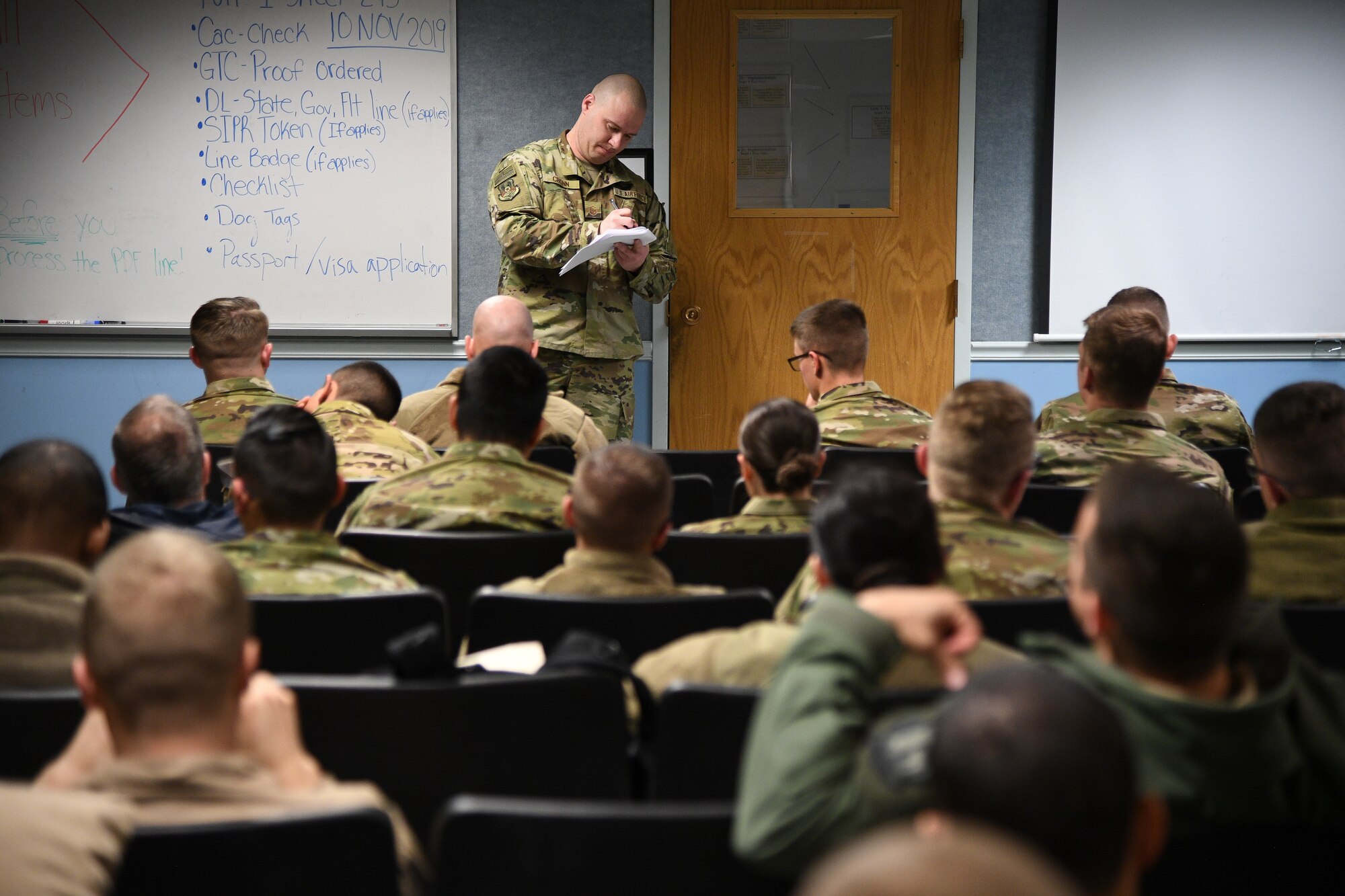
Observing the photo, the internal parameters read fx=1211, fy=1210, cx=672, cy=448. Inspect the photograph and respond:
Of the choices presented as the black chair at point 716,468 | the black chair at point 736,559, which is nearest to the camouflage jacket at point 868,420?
the black chair at point 716,468

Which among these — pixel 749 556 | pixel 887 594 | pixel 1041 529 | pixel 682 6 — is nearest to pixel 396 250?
pixel 682 6

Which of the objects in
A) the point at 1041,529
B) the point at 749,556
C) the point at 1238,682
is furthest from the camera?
the point at 749,556

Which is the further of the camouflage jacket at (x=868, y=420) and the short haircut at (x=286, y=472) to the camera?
the camouflage jacket at (x=868, y=420)

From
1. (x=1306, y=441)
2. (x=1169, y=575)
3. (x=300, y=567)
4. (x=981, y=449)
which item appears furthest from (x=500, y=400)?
(x=1169, y=575)

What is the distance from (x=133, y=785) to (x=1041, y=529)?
1478mm

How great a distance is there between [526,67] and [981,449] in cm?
379

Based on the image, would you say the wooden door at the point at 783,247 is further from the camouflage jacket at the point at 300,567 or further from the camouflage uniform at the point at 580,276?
the camouflage jacket at the point at 300,567

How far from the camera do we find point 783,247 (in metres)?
5.45

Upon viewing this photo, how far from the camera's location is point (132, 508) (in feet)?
7.86

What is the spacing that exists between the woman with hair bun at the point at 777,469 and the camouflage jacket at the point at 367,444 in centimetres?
92

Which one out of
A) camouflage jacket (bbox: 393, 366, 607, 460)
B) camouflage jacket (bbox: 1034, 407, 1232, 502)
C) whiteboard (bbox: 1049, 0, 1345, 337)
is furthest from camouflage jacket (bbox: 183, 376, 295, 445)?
whiteboard (bbox: 1049, 0, 1345, 337)

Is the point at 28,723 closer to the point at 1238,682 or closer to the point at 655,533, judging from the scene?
the point at 655,533

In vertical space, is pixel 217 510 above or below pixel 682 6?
below

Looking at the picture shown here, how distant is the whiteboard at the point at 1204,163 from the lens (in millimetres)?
5312
